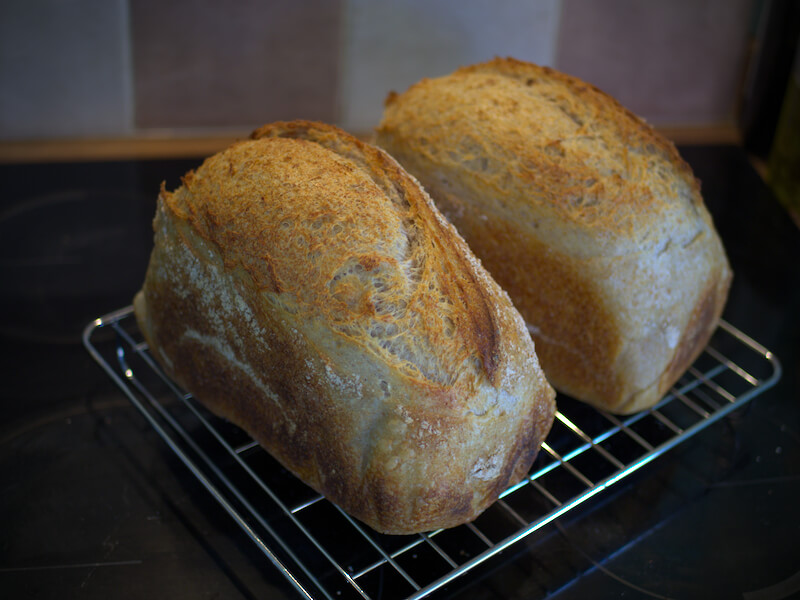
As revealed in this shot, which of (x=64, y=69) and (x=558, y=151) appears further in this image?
(x=64, y=69)

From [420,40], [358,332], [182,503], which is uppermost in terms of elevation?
[420,40]

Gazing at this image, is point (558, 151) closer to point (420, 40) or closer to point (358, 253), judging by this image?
point (358, 253)

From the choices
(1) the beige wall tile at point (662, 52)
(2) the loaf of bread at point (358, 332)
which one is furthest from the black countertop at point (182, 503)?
(1) the beige wall tile at point (662, 52)

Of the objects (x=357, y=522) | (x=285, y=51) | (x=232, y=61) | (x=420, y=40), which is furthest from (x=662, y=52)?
(x=357, y=522)

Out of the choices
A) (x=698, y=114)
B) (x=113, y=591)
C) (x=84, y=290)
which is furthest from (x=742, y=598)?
(x=698, y=114)

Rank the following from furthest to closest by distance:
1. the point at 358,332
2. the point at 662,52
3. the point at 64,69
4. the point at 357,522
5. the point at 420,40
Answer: the point at 662,52, the point at 420,40, the point at 64,69, the point at 357,522, the point at 358,332

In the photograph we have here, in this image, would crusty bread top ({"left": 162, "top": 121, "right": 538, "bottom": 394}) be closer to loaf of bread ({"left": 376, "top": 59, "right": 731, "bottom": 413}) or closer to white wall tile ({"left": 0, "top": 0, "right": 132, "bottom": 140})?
loaf of bread ({"left": 376, "top": 59, "right": 731, "bottom": 413})

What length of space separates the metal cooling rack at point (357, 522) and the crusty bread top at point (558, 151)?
0.27 metres

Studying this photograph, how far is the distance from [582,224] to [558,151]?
0.11m

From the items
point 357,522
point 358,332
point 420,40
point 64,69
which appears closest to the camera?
point 358,332

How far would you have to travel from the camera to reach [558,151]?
106cm

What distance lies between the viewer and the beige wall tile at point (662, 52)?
1.80 meters

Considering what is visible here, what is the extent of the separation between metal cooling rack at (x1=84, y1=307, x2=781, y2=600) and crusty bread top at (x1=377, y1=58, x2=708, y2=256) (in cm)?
27

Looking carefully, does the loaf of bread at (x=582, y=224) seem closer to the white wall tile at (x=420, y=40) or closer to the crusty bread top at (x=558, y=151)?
the crusty bread top at (x=558, y=151)
